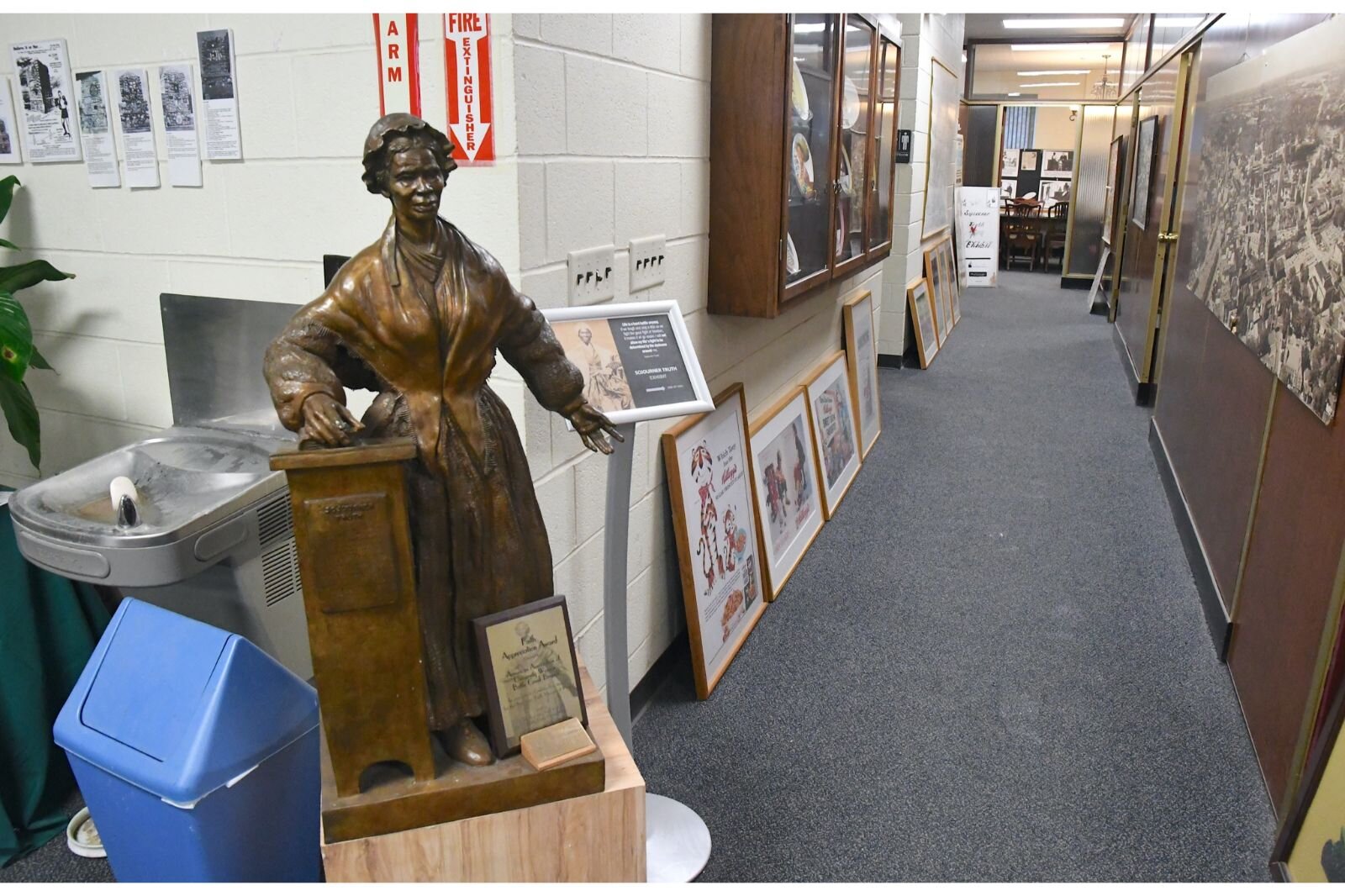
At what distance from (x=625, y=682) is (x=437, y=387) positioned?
861 mm

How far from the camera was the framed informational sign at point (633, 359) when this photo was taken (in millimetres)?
1574

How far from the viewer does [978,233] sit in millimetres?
9500

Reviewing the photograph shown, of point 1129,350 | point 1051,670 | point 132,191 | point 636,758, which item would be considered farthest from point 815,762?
point 1129,350

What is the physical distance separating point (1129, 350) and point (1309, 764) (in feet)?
16.0

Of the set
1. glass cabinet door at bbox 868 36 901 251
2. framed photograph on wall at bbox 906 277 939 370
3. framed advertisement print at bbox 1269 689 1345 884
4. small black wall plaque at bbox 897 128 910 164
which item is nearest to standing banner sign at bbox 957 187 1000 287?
framed photograph on wall at bbox 906 277 939 370

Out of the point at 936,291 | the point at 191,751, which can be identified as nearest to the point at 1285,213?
the point at 191,751

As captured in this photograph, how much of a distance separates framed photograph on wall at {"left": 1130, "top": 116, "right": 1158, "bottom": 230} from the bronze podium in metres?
6.12

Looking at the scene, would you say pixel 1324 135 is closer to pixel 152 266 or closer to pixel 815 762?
pixel 815 762

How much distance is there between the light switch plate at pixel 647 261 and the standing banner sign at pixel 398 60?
59 centimetres

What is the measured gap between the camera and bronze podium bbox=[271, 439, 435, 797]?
1045 mm

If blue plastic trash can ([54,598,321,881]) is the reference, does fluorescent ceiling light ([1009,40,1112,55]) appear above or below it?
above

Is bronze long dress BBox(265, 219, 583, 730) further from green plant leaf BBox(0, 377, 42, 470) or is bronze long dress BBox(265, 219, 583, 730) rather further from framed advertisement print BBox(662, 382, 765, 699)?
green plant leaf BBox(0, 377, 42, 470)

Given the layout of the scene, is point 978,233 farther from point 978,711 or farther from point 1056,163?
point 978,711

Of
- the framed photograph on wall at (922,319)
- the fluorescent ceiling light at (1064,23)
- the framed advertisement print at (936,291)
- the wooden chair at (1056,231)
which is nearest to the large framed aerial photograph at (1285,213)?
the framed photograph on wall at (922,319)
